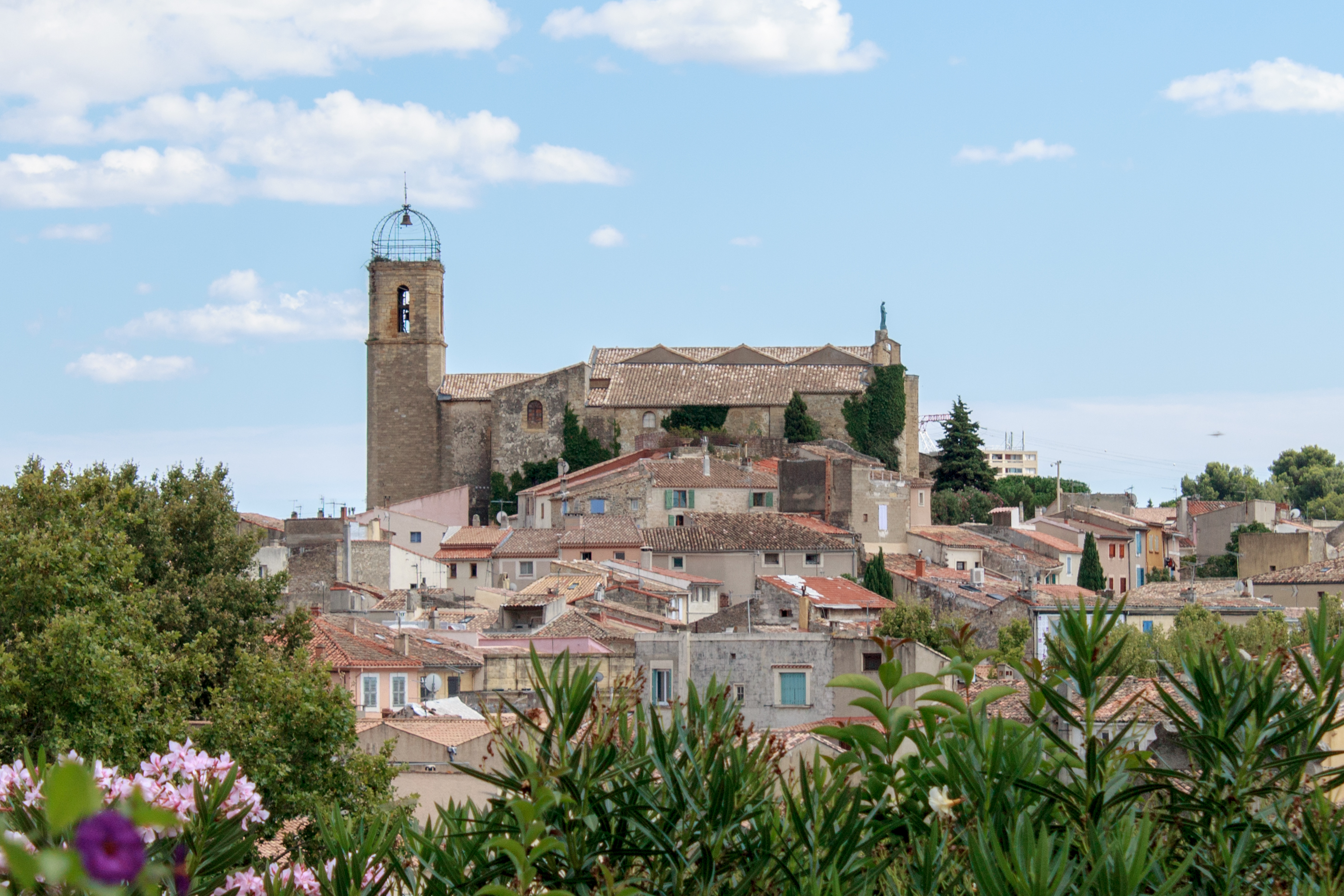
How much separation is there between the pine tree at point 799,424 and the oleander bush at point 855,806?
54.3 metres

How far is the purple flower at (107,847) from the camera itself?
140cm

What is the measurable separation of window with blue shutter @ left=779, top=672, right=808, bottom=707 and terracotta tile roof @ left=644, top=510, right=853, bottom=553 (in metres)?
19.1

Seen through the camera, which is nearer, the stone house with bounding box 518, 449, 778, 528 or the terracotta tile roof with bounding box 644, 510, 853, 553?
the terracotta tile roof with bounding box 644, 510, 853, 553

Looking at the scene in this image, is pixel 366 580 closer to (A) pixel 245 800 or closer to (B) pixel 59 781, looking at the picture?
(A) pixel 245 800

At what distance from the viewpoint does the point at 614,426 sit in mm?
61469

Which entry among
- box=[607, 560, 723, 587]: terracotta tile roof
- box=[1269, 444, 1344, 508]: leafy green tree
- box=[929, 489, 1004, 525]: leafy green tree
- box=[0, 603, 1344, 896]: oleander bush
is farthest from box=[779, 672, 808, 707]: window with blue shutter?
box=[1269, 444, 1344, 508]: leafy green tree

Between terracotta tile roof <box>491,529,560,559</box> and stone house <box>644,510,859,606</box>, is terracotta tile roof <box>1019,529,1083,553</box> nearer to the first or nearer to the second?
stone house <box>644,510,859,606</box>

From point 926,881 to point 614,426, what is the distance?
56530mm

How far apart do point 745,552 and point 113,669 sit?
28.2 meters

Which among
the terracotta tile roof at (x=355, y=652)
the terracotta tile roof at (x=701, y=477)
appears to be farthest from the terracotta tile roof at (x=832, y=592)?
the terracotta tile roof at (x=355, y=652)

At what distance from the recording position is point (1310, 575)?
41.8 metres

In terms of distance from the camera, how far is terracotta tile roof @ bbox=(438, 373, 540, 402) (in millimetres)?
64688

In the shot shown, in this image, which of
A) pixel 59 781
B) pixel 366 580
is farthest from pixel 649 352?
pixel 59 781

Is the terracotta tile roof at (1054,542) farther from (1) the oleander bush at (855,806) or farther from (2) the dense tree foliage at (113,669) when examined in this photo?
(1) the oleander bush at (855,806)
